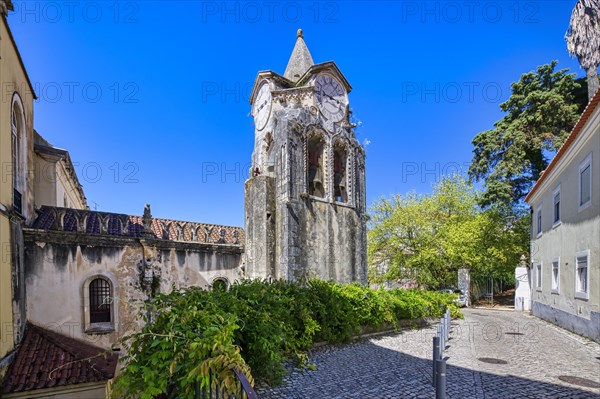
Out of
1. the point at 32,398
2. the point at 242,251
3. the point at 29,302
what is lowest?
the point at 32,398

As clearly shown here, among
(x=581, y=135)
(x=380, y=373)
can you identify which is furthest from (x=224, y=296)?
(x=581, y=135)

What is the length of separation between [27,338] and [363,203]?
46.3 feet

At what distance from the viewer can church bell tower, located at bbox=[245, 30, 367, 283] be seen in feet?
44.0

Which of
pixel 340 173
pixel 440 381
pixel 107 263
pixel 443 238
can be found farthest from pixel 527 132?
pixel 107 263

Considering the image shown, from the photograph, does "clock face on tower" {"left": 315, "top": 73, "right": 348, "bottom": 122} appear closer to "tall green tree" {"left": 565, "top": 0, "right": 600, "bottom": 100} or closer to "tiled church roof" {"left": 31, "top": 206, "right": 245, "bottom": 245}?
"tiled church roof" {"left": 31, "top": 206, "right": 245, "bottom": 245}

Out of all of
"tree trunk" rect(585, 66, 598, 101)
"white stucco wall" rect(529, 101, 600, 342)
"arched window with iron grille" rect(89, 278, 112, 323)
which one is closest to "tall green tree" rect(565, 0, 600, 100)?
"tree trunk" rect(585, 66, 598, 101)

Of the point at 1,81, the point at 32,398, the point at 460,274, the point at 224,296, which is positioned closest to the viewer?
the point at 224,296

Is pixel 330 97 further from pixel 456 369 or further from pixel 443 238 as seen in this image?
pixel 443 238

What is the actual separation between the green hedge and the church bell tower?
323 cm

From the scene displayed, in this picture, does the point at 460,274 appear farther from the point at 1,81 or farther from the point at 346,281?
the point at 1,81

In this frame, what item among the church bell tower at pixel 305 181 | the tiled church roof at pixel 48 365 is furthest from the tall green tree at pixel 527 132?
the tiled church roof at pixel 48 365

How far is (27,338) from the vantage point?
1050 cm

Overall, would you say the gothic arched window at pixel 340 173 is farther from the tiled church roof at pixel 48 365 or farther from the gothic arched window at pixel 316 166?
the tiled church roof at pixel 48 365

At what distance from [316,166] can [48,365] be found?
12.1m
